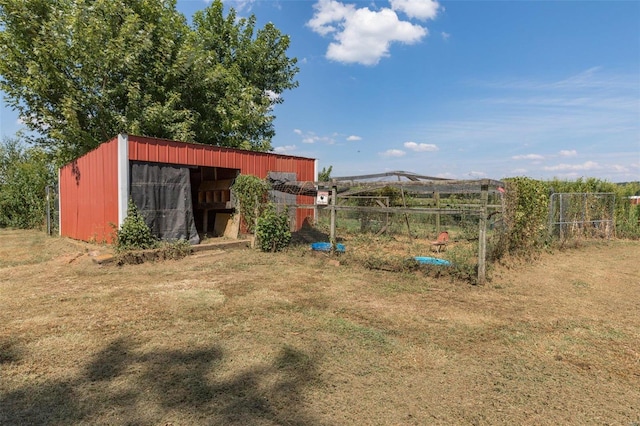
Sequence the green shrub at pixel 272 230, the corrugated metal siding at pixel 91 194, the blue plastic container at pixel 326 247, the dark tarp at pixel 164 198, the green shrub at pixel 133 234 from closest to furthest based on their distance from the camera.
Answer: the green shrub at pixel 133 234 < the blue plastic container at pixel 326 247 < the dark tarp at pixel 164 198 < the corrugated metal siding at pixel 91 194 < the green shrub at pixel 272 230

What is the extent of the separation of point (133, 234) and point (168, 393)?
6.19m

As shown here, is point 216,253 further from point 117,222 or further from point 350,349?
point 350,349

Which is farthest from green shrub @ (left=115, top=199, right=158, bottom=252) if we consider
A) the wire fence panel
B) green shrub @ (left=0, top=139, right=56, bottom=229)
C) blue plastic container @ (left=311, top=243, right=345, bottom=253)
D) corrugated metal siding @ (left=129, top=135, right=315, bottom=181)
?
green shrub @ (left=0, top=139, right=56, bottom=229)

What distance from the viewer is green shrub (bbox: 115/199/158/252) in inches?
310

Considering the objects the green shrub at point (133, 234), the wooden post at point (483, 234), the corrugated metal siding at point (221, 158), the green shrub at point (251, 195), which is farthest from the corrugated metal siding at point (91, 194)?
the wooden post at point (483, 234)

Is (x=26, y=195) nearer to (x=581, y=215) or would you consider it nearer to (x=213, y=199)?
(x=213, y=199)

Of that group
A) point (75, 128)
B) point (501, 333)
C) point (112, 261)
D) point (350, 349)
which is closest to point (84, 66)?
point (75, 128)

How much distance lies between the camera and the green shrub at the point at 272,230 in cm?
895

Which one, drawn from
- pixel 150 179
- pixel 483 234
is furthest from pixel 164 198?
pixel 483 234

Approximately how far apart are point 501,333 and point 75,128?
1598cm

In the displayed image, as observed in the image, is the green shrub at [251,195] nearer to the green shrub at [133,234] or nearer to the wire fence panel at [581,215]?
the green shrub at [133,234]

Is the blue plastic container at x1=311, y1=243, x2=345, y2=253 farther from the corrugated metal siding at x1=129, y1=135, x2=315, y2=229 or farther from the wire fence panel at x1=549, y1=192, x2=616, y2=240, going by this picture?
the wire fence panel at x1=549, y1=192, x2=616, y2=240

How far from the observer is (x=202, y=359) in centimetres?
320

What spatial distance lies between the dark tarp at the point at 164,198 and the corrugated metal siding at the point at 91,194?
0.53 meters
